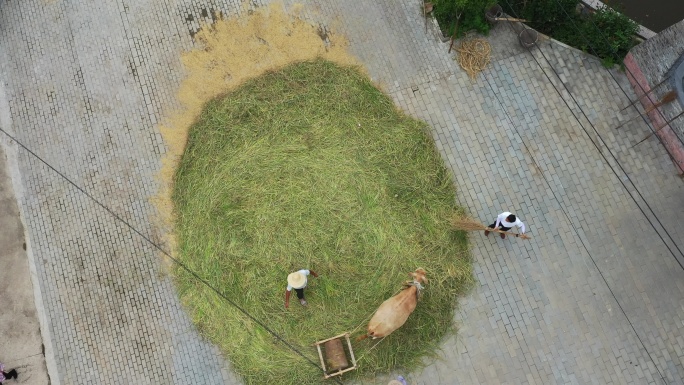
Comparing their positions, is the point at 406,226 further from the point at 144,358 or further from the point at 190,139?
the point at 144,358

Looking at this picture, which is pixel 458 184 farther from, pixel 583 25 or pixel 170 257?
pixel 170 257

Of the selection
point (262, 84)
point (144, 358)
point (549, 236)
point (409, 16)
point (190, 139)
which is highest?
point (409, 16)

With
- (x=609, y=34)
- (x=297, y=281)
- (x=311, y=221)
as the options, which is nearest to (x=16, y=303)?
(x=297, y=281)

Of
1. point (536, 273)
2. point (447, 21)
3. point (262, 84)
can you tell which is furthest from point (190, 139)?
point (536, 273)

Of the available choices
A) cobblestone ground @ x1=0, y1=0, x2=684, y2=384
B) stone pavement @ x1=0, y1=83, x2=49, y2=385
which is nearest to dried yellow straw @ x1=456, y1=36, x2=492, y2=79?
cobblestone ground @ x1=0, y1=0, x2=684, y2=384

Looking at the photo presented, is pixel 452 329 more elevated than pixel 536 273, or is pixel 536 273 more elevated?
pixel 536 273

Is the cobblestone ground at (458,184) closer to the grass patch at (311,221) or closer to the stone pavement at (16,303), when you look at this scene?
the stone pavement at (16,303)

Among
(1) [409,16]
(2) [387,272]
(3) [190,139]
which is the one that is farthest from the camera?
(1) [409,16]
